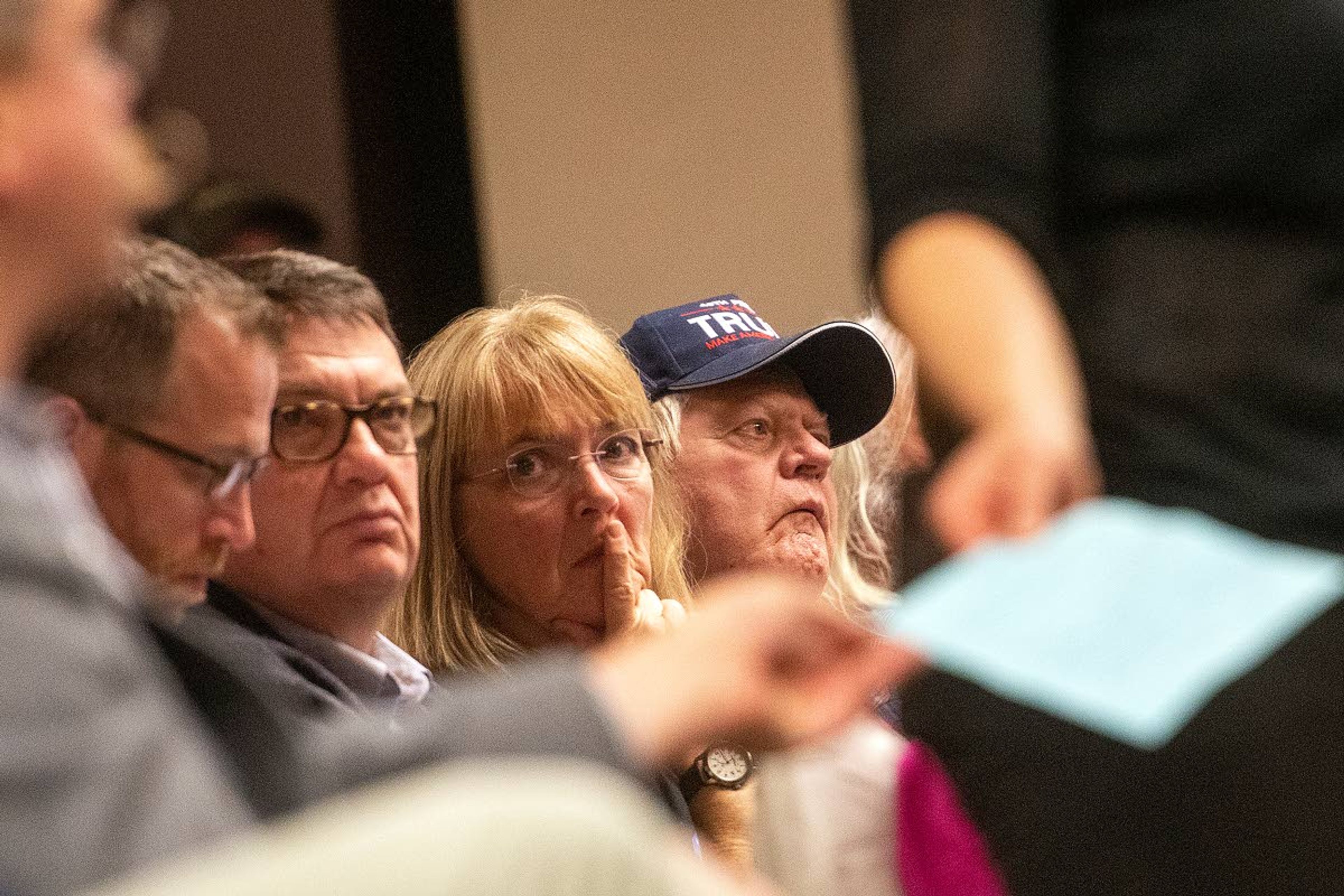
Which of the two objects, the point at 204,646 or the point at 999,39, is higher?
the point at 999,39

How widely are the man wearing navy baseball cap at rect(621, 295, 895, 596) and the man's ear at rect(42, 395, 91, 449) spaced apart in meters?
0.78

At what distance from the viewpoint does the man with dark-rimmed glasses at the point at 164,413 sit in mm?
1265

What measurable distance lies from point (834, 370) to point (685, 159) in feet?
1.73

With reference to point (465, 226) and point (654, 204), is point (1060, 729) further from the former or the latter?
point (465, 226)

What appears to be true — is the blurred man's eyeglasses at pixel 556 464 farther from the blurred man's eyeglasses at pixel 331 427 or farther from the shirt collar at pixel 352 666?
the shirt collar at pixel 352 666

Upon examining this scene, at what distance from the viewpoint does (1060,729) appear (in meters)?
0.70

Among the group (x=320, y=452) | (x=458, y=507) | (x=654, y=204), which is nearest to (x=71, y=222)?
(x=320, y=452)

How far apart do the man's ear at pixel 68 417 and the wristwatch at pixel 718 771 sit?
581 millimetres

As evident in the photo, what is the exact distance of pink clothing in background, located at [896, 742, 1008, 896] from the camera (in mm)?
745

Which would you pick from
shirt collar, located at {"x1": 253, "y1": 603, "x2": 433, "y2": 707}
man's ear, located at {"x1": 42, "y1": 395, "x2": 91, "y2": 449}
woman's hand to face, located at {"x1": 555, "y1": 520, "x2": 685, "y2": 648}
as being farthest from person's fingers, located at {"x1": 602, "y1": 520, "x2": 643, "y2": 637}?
man's ear, located at {"x1": 42, "y1": 395, "x2": 91, "y2": 449}

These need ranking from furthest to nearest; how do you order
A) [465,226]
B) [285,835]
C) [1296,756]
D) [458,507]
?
[465,226] → [458,507] → [1296,756] → [285,835]

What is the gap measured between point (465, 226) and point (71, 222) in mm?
2032

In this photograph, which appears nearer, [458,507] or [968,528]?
[968,528]

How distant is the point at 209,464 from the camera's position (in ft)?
4.30
